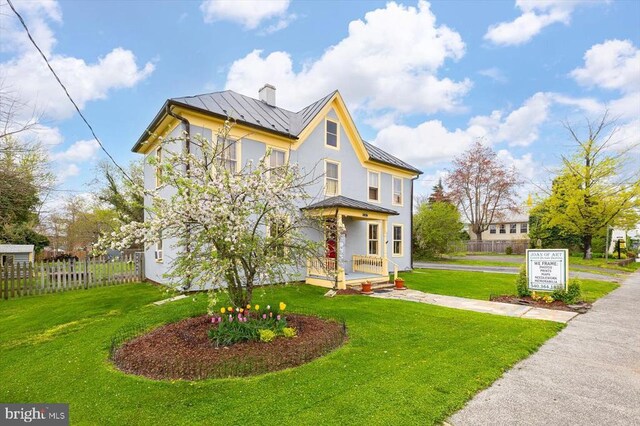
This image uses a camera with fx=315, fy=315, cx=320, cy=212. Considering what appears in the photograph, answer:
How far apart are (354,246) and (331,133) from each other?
→ 18.0 ft

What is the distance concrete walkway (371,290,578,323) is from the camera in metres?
8.22

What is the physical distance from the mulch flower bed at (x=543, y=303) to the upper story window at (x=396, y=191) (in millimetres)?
8224

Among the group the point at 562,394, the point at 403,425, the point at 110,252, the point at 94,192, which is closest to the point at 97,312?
the point at 403,425

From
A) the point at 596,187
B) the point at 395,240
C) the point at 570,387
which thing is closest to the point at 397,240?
the point at 395,240

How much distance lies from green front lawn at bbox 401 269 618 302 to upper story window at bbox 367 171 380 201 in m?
4.37

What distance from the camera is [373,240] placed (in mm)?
16078

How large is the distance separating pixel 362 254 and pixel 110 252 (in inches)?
1021

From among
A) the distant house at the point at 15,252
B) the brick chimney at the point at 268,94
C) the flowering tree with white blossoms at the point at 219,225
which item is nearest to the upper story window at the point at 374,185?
the brick chimney at the point at 268,94

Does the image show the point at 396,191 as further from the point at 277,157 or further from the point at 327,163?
the point at 277,157

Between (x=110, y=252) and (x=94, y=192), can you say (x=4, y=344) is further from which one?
(x=110, y=252)

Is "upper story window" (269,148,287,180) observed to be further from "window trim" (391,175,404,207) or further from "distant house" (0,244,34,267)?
"distant house" (0,244,34,267)

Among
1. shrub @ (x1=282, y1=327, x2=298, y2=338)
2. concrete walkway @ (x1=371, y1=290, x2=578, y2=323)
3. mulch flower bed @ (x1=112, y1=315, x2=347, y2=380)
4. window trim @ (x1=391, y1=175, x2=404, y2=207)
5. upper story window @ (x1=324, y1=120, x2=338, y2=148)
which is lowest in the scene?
concrete walkway @ (x1=371, y1=290, x2=578, y2=323)

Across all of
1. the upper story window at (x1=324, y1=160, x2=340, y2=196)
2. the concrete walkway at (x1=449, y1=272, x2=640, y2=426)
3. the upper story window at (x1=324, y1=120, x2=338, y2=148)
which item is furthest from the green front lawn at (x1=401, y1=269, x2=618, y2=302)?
the upper story window at (x1=324, y1=120, x2=338, y2=148)

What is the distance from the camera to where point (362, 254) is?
15531 millimetres
